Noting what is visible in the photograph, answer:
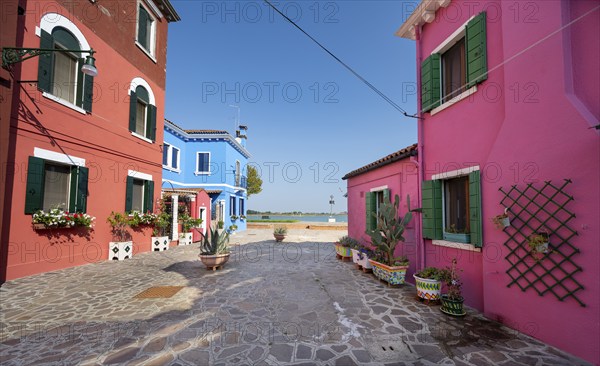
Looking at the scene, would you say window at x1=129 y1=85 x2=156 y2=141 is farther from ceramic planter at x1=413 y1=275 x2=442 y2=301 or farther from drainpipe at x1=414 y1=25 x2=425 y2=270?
ceramic planter at x1=413 y1=275 x2=442 y2=301

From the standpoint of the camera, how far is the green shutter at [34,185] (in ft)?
19.6

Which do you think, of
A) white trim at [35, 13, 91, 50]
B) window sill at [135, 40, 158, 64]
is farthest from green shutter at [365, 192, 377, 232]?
window sill at [135, 40, 158, 64]

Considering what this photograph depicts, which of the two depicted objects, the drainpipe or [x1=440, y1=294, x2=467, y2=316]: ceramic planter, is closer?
[x1=440, y1=294, x2=467, y2=316]: ceramic planter

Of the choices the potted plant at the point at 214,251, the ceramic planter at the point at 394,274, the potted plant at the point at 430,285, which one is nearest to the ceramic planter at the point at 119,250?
the potted plant at the point at 214,251

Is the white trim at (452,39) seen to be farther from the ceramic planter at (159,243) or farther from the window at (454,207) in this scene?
the ceramic planter at (159,243)

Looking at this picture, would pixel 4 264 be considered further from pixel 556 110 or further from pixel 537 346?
pixel 556 110

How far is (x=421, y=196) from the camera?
19.7ft

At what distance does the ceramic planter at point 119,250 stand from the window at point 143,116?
3.95 m

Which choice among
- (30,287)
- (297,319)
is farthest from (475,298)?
(30,287)

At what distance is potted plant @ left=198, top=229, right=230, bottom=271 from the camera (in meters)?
7.34

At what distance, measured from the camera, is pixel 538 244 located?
11.1 ft

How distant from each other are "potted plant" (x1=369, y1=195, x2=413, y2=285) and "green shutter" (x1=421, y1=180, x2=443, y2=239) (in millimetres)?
392

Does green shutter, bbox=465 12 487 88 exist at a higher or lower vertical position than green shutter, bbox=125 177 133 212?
higher

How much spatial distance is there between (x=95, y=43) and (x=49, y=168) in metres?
4.01
